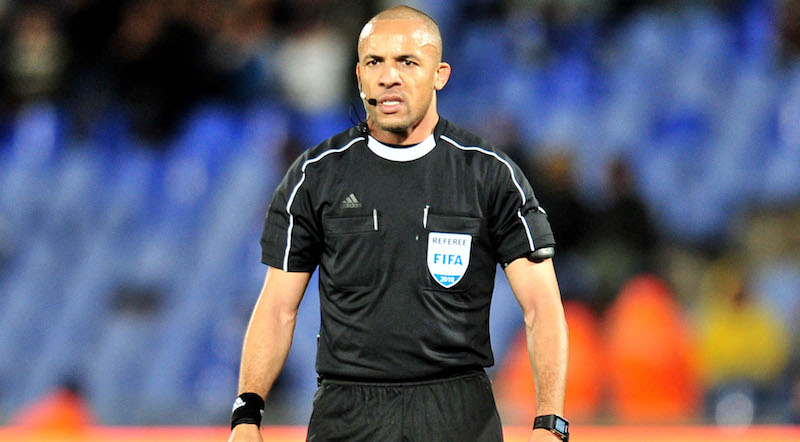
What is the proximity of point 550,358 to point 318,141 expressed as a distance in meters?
4.87

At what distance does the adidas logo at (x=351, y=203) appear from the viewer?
293cm

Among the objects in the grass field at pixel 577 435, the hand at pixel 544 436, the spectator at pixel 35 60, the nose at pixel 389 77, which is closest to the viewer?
the hand at pixel 544 436

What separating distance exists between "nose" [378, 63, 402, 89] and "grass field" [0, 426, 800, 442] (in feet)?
7.26

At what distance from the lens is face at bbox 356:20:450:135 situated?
9.56 feet

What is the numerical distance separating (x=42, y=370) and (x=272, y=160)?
188 cm

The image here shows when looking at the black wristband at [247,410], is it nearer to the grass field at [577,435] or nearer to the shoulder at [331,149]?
the shoulder at [331,149]

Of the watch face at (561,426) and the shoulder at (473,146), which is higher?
the shoulder at (473,146)

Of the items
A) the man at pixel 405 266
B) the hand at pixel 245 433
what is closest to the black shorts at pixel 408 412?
the man at pixel 405 266

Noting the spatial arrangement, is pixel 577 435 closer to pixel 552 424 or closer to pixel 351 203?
pixel 552 424

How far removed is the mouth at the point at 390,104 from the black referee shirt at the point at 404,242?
108mm

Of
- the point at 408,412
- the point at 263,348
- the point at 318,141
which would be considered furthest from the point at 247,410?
the point at 318,141

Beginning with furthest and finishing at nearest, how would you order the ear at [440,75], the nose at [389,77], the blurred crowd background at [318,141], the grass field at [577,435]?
the blurred crowd background at [318,141]
the grass field at [577,435]
the ear at [440,75]
the nose at [389,77]

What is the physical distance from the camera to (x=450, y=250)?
9.47 feet

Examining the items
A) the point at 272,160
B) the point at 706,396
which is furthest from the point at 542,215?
the point at 272,160
